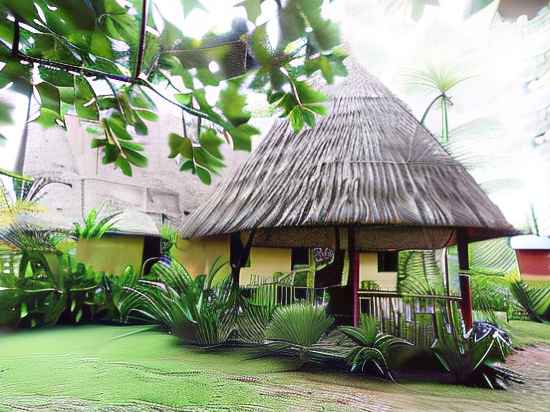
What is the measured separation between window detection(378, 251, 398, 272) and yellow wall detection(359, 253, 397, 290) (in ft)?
0.06

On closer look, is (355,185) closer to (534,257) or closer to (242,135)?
(534,257)

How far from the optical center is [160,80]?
56 centimetres

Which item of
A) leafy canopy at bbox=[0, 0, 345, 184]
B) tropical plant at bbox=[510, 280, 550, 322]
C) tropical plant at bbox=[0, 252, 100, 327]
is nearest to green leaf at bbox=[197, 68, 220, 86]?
leafy canopy at bbox=[0, 0, 345, 184]

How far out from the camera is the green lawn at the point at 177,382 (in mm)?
1097

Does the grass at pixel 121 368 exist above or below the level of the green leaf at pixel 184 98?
below

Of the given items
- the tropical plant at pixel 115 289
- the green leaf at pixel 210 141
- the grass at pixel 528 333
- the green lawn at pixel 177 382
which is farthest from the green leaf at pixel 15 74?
the grass at pixel 528 333

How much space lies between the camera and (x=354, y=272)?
1.61m

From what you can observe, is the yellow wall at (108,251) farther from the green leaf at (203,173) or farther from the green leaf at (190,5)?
the green leaf at (190,5)

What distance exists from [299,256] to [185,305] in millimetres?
464

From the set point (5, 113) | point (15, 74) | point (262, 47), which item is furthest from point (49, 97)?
point (262, 47)

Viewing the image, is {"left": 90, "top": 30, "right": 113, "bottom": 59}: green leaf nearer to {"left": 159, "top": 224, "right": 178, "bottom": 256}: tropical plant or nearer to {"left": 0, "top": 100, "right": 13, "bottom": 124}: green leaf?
{"left": 0, "top": 100, "right": 13, "bottom": 124}: green leaf

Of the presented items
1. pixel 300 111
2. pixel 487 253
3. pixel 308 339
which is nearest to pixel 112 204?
pixel 308 339

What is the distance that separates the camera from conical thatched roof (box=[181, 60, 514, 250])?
1.29 metres

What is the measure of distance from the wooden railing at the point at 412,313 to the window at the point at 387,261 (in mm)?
131
